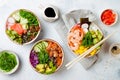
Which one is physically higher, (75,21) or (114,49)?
(75,21)

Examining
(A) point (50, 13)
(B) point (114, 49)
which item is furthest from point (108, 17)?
(A) point (50, 13)

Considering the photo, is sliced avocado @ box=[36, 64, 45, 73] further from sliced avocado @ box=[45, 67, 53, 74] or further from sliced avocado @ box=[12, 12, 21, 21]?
sliced avocado @ box=[12, 12, 21, 21]

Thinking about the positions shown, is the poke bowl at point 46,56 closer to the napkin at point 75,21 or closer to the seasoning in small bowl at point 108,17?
the napkin at point 75,21

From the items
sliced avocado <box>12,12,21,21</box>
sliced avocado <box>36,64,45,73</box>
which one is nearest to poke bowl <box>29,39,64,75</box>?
sliced avocado <box>36,64,45,73</box>

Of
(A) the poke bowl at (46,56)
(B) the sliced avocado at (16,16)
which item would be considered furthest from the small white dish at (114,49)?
(B) the sliced avocado at (16,16)

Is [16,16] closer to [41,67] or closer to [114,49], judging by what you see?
[41,67]

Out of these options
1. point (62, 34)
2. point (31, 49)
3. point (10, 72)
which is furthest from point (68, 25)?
point (10, 72)
